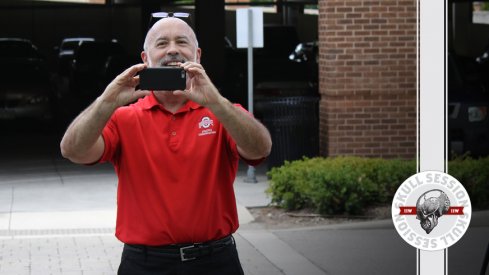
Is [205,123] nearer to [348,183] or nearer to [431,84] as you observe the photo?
[431,84]

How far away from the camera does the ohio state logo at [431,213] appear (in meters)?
3.48

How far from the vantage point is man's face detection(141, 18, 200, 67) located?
11.5 feet

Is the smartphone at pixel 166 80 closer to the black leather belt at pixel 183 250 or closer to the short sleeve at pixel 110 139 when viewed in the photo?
the short sleeve at pixel 110 139

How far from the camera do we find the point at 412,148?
521 inches

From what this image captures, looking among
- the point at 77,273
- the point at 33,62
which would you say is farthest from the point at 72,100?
the point at 77,273

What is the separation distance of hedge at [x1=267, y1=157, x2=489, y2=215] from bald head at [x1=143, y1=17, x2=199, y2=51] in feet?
22.5

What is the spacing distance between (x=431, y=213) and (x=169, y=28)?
43.4 inches

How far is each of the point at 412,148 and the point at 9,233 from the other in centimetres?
558

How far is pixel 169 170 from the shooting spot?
12.1 ft

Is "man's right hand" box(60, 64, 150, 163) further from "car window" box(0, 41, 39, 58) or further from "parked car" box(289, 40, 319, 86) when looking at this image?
"car window" box(0, 41, 39, 58)

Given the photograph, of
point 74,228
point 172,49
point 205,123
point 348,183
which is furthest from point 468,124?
point 172,49

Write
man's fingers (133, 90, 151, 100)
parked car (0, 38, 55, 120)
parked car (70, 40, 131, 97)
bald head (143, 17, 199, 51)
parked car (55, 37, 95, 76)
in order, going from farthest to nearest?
parked car (55, 37, 95, 76), parked car (70, 40, 131, 97), parked car (0, 38, 55, 120), bald head (143, 17, 199, 51), man's fingers (133, 90, 151, 100)

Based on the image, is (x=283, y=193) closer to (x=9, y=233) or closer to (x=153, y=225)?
(x=9, y=233)

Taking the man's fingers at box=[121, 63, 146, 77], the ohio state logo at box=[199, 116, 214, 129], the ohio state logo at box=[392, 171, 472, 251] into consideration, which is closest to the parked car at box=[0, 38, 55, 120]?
the ohio state logo at box=[199, 116, 214, 129]
